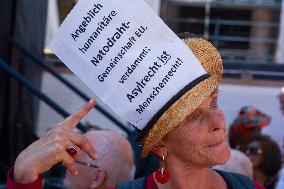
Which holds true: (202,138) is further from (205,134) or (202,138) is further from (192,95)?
(192,95)

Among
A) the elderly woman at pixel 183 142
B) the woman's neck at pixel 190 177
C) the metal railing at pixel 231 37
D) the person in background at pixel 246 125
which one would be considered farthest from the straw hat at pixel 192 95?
the metal railing at pixel 231 37

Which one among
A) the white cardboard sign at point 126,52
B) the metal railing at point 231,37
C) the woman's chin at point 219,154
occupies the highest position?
the white cardboard sign at point 126,52

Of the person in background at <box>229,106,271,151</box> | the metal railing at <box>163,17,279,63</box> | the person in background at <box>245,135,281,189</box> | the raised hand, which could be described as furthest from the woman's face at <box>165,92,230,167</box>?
the metal railing at <box>163,17,279,63</box>

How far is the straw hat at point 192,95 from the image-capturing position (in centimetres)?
212

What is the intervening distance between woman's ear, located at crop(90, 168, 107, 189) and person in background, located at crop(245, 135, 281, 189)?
1.60 m

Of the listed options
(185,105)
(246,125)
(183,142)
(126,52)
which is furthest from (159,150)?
(246,125)

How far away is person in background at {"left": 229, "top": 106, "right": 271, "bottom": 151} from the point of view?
4953 millimetres

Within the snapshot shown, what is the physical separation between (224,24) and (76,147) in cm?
649

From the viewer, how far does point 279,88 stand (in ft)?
20.4

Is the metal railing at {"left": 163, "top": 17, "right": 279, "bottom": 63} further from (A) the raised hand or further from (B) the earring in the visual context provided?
(A) the raised hand

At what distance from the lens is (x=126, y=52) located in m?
2.10

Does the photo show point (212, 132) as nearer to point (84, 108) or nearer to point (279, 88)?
point (84, 108)

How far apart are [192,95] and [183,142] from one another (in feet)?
0.49

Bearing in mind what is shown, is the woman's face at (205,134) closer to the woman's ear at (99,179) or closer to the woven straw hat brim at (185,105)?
the woven straw hat brim at (185,105)
